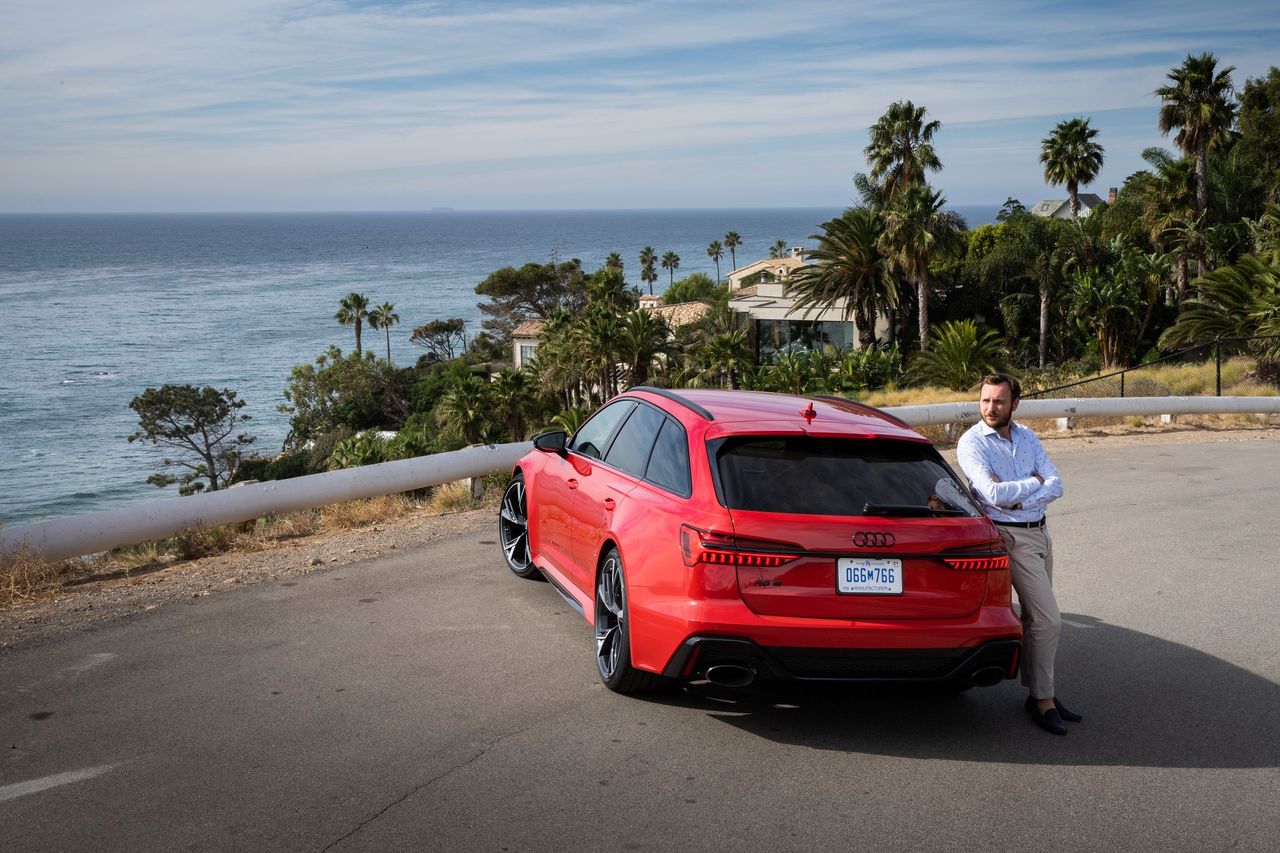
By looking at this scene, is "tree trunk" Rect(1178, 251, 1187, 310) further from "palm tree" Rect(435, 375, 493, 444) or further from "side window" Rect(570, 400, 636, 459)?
"side window" Rect(570, 400, 636, 459)

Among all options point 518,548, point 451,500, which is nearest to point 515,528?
point 518,548

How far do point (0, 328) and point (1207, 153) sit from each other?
121 meters

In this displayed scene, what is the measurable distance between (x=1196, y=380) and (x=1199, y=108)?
38253 mm

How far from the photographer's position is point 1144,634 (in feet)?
24.3

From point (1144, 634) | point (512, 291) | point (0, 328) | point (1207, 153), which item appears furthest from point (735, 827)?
point (0, 328)

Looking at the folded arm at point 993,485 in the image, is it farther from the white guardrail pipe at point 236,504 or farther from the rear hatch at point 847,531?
the white guardrail pipe at point 236,504

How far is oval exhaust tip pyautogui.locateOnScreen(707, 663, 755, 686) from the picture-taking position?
5.32 meters

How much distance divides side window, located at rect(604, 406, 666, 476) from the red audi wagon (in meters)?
0.34

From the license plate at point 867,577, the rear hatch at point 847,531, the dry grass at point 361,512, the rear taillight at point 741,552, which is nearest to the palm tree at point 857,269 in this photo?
the dry grass at point 361,512

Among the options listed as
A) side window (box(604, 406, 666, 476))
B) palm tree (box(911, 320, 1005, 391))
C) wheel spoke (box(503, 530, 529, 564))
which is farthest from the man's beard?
palm tree (box(911, 320, 1005, 391))

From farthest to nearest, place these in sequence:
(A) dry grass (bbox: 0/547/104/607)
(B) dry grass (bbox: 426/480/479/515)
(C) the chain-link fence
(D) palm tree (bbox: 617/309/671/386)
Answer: (D) palm tree (bbox: 617/309/671/386) < (C) the chain-link fence < (B) dry grass (bbox: 426/480/479/515) < (A) dry grass (bbox: 0/547/104/607)

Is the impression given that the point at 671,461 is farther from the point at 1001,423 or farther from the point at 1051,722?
the point at 1051,722

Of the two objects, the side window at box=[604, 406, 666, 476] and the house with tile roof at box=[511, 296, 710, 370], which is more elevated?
the side window at box=[604, 406, 666, 476]

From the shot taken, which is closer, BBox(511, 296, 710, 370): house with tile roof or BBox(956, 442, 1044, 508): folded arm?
BBox(956, 442, 1044, 508): folded arm
